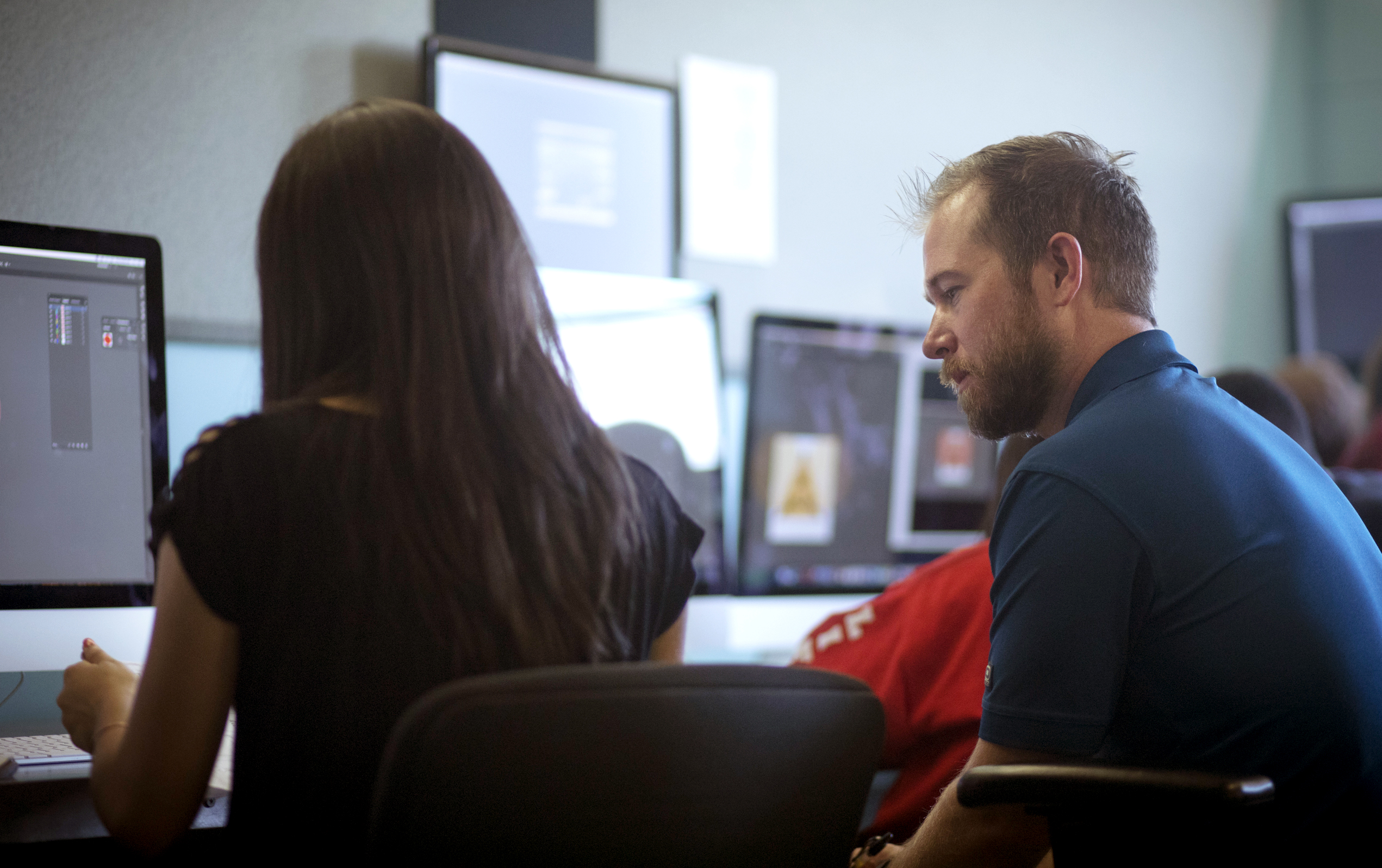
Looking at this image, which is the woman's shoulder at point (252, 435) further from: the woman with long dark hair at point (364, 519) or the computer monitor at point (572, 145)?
the computer monitor at point (572, 145)

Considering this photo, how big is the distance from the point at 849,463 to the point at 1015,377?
98 centimetres

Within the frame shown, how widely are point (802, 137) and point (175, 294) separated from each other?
1283 mm

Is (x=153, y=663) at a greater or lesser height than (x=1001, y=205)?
lesser

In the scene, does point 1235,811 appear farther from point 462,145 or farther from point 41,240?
point 41,240

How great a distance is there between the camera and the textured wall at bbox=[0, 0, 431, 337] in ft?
5.11

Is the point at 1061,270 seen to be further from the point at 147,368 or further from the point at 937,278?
the point at 147,368

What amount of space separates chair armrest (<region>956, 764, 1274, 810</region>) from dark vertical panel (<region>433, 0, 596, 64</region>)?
4.95 feet

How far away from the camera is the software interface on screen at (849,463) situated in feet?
6.84

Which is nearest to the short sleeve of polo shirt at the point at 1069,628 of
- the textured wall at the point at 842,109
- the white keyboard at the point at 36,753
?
the white keyboard at the point at 36,753

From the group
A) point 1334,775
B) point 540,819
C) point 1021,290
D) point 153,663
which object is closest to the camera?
point 540,819

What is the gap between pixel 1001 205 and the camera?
1.22 meters

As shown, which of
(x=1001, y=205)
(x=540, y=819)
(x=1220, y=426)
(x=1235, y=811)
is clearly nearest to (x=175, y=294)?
(x=1001, y=205)

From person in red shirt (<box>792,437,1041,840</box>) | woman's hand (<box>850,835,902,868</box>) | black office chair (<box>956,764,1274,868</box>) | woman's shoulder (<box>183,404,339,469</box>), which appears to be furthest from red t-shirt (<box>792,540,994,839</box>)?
woman's shoulder (<box>183,404,339,469</box>)

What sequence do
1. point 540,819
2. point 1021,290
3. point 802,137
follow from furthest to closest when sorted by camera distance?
1. point 802,137
2. point 1021,290
3. point 540,819
